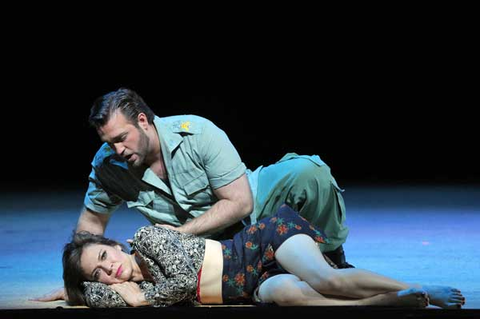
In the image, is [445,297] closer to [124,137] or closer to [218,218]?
[218,218]

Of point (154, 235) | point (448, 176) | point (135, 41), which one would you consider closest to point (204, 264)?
point (154, 235)

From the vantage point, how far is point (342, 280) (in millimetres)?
3061

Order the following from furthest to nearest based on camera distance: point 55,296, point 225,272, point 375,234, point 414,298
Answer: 1. point 375,234
2. point 55,296
3. point 225,272
4. point 414,298

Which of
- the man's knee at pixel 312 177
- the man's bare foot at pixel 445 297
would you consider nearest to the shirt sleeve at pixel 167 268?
the man's knee at pixel 312 177

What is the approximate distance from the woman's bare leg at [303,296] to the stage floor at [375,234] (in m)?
0.29

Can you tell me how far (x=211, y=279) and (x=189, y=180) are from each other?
1.67ft

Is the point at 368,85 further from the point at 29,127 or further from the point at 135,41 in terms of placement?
the point at 29,127

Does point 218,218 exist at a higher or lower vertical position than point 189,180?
lower

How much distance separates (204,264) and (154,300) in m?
0.24

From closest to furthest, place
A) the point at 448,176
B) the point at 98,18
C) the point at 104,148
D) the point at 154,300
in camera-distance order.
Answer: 1. the point at 154,300
2. the point at 104,148
3. the point at 98,18
4. the point at 448,176

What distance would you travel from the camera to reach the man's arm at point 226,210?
3500mm

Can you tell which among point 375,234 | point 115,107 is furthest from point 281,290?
point 375,234

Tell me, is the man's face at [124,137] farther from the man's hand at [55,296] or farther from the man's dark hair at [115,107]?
the man's hand at [55,296]

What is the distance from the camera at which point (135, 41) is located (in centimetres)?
654
